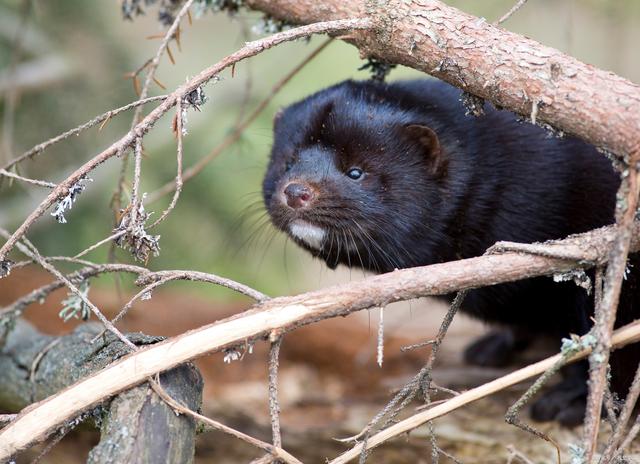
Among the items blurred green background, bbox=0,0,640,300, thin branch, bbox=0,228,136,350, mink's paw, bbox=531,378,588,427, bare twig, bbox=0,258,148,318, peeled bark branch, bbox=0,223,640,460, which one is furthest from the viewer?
blurred green background, bbox=0,0,640,300

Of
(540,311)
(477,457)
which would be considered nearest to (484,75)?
(540,311)

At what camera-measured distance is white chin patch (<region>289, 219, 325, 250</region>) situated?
2.97m

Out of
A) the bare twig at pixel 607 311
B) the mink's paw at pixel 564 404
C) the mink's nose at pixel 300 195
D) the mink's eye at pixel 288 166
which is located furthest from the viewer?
the mink's paw at pixel 564 404

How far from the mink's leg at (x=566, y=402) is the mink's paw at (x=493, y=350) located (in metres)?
0.69

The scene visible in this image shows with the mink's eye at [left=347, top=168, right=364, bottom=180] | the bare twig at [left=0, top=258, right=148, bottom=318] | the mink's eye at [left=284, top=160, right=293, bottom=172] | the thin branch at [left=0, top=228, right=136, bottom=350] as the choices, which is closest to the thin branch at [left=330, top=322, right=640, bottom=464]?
the thin branch at [left=0, top=228, right=136, bottom=350]

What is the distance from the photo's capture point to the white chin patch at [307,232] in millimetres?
2973

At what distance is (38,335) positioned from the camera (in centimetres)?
321

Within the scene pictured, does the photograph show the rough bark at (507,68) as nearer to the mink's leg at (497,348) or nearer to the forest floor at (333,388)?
the forest floor at (333,388)

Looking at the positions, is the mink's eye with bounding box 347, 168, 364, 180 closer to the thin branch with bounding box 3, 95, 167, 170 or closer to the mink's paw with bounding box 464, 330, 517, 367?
the thin branch with bounding box 3, 95, 167, 170

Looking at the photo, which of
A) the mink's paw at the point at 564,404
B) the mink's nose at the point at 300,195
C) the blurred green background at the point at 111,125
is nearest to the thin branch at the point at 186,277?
the mink's nose at the point at 300,195

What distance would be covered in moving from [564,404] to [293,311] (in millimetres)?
1832

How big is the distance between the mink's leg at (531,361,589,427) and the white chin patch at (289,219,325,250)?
4.00 ft

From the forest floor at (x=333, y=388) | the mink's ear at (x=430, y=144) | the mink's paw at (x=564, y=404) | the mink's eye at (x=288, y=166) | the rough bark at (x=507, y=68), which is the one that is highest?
the rough bark at (x=507, y=68)

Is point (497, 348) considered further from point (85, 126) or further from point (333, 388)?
point (85, 126)
